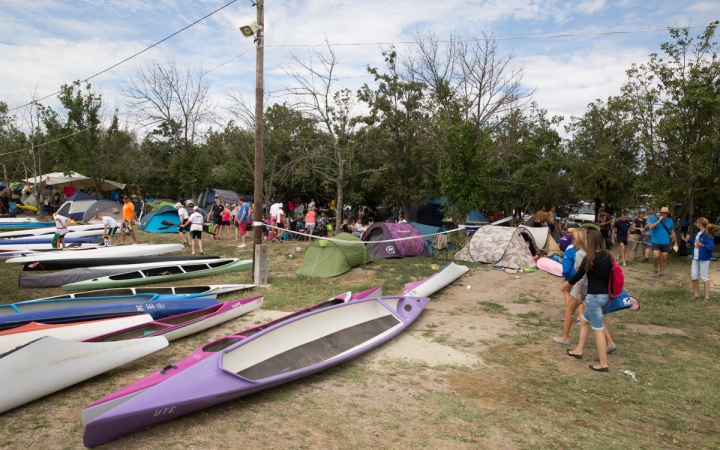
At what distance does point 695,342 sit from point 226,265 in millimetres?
9356

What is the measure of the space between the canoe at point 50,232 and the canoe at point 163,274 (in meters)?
8.55

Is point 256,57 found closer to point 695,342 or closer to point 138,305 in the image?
point 138,305

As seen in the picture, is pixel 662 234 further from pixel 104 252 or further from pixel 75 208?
pixel 75 208

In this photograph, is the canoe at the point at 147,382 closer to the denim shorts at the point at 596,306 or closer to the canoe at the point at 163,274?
the denim shorts at the point at 596,306

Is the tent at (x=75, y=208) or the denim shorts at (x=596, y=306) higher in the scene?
the tent at (x=75, y=208)

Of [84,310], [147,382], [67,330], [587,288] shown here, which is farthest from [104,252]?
[587,288]

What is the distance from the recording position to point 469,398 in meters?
Result: 4.41

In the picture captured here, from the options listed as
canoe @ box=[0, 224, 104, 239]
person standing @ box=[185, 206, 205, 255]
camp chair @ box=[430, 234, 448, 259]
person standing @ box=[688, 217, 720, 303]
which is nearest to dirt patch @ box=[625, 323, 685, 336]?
person standing @ box=[688, 217, 720, 303]

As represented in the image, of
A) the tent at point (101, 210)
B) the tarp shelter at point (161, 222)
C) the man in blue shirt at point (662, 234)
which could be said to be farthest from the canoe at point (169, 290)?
the tent at point (101, 210)

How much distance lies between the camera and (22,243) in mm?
14453

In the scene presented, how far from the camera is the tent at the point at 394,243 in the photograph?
13.3 meters

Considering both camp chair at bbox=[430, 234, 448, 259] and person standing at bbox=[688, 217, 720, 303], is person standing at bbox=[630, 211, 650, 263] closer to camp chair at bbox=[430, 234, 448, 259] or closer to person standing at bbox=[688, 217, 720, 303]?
person standing at bbox=[688, 217, 720, 303]

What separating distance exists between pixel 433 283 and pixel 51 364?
6.59 m

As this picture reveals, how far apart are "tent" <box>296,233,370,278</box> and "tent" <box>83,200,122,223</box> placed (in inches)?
568
